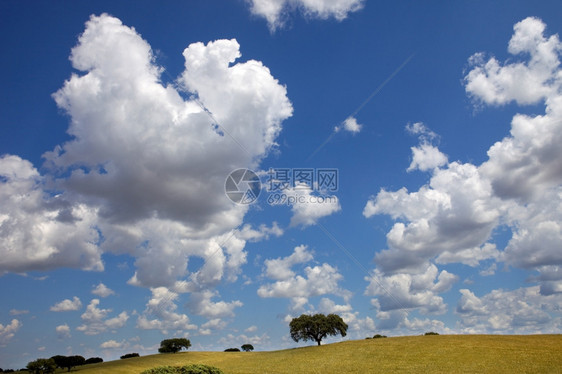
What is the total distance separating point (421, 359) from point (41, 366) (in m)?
60.4

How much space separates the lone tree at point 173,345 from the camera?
310 feet

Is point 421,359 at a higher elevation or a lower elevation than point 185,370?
lower

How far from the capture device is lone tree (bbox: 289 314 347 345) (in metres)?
90.9

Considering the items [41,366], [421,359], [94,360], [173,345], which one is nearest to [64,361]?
[41,366]

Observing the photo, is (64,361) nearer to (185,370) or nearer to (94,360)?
(94,360)

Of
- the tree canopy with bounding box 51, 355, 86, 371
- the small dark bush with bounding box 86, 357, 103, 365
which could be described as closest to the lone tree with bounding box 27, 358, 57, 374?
the tree canopy with bounding box 51, 355, 86, 371

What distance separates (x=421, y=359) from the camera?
180ft

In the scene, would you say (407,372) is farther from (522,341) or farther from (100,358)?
(100,358)

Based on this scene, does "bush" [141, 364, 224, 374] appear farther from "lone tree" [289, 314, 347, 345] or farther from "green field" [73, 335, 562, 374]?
"lone tree" [289, 314, 347, 345]

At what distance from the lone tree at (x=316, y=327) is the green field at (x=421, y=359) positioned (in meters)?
10.9

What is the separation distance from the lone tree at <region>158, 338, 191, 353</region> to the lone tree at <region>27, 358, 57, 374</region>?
35.8m

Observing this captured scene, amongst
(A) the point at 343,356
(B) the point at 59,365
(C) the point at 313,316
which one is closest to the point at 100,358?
(B) the point at 59,365

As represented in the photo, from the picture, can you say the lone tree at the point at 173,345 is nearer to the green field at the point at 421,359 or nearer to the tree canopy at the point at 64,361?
the green field at the point at 421,359

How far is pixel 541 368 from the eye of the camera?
43562mm
